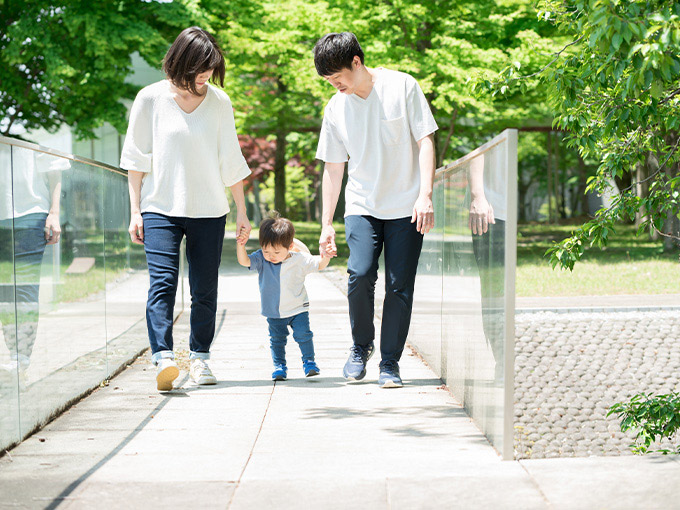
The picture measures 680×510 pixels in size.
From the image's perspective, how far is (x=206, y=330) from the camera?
17.7ft

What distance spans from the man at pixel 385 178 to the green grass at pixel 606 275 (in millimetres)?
5931

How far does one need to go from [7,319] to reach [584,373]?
6718 millimetres

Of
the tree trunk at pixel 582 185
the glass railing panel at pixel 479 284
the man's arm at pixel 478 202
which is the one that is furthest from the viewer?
the tree trunk at pixel 582 185

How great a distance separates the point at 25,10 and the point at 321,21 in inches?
259

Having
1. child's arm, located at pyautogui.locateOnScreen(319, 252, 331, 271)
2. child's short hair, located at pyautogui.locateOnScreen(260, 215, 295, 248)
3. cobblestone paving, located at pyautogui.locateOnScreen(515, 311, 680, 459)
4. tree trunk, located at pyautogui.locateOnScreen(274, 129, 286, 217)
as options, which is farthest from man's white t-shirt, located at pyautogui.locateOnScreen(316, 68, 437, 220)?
tree trunk, located at pyautogui.locateOnScreen(274, 129, 286, 217)

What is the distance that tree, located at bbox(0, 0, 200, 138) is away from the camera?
18531 mm

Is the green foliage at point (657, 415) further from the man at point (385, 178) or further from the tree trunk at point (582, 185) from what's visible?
the tree trunk at point (582, 185)

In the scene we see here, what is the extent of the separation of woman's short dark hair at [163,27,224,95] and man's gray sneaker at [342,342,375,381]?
5.67ft

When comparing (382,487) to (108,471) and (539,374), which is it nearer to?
(108,471)

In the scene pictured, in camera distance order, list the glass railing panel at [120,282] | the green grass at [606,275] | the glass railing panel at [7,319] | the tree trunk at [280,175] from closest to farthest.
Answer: the glass railing panel at [7,319], the glass railing panel at [120,282], the green grass at [606,275], the tree trunk at [280,175]

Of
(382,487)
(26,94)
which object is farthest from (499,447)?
(26,94)

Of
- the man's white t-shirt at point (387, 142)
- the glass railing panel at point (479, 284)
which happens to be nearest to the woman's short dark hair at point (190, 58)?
the man's white t-shirt at point (387, 142)

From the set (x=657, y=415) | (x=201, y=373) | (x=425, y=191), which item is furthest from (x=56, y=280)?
(x=657, y=415)

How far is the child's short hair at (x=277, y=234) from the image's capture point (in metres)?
5.49
